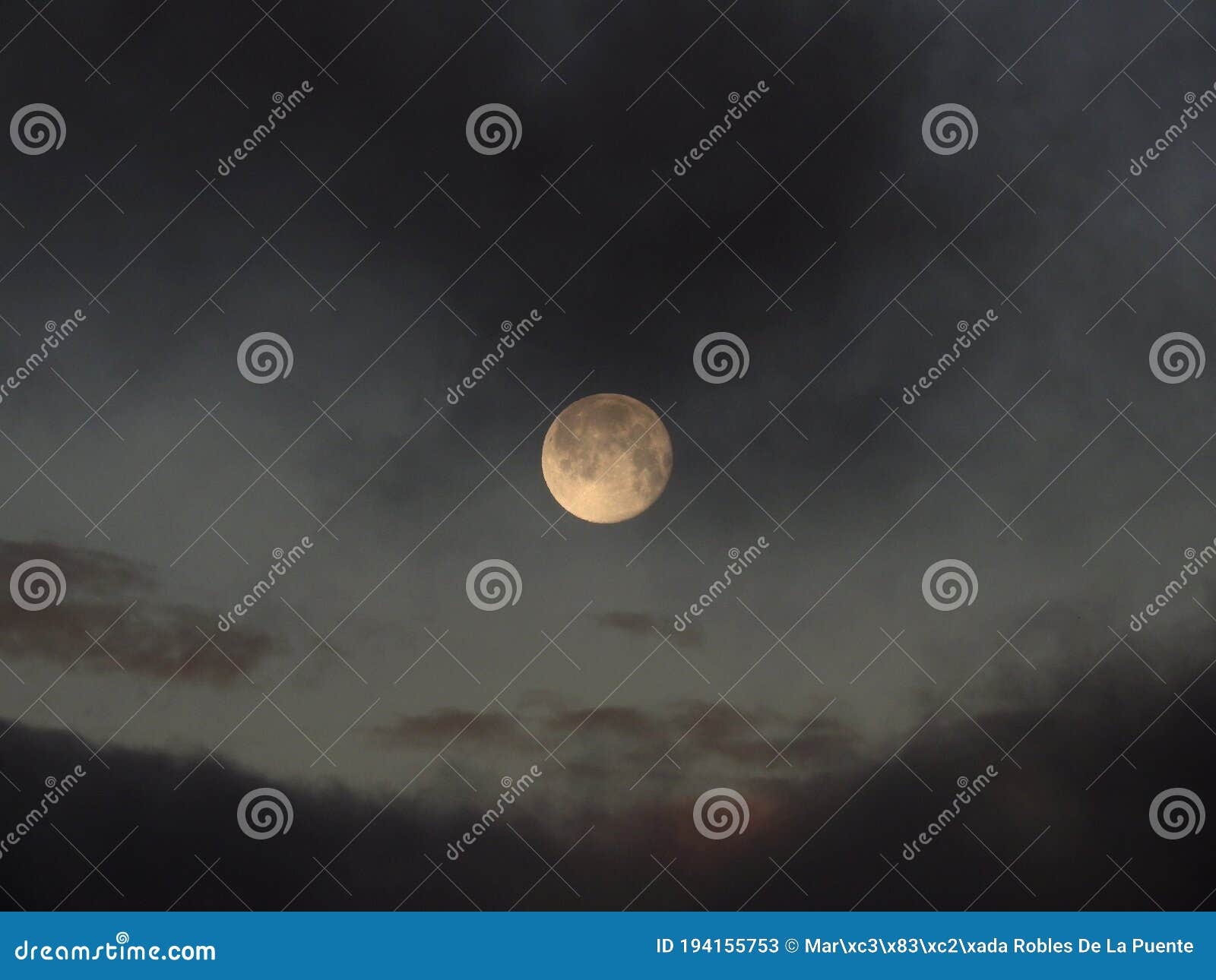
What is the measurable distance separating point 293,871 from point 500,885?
11351 millimetres

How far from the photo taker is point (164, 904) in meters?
61.0

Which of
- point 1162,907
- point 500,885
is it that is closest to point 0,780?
point 500,885
